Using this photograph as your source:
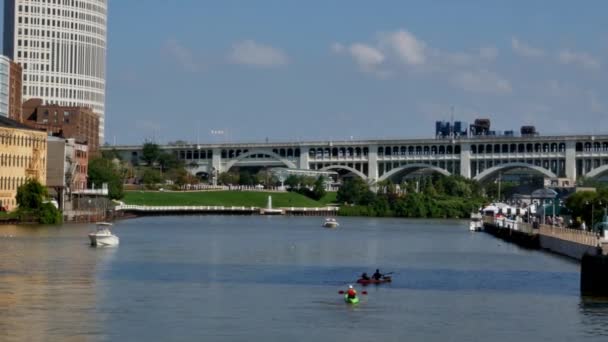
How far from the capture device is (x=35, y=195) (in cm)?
14838

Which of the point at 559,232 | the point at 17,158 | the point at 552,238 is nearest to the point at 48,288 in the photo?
the point at 552,238

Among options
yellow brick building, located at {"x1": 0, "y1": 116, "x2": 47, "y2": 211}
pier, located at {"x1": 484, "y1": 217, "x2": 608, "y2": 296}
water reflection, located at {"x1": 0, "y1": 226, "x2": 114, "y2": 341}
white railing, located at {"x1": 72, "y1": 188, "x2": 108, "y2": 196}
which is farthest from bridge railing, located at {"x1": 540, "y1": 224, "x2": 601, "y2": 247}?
white railing, located at {"x1": 72, "y1": 188, "x2": 108, "y2": 196}

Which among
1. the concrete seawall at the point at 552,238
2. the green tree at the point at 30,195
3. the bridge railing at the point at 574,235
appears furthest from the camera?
the green tree at the point at 30,195

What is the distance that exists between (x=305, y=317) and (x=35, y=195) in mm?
97751

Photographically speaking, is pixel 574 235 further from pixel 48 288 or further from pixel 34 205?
pixel 34 205

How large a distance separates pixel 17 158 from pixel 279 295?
101 metres

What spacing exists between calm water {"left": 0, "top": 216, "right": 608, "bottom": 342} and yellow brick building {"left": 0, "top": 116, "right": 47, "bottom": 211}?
1996 inches

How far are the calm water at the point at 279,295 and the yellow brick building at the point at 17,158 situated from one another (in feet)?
166

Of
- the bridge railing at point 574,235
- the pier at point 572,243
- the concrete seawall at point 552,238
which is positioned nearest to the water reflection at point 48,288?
the pier at point 572,243

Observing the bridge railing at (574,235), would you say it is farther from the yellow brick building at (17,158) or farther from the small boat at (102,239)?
the yellow brick building at (17,158)

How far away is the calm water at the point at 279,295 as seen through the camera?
51062 mm

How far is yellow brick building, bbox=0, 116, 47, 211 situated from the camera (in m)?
156

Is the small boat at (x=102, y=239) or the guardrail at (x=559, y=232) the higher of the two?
the guardrail at (x=559, y=232)

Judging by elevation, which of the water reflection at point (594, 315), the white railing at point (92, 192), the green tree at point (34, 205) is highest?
the white railing at point (92, 192)
